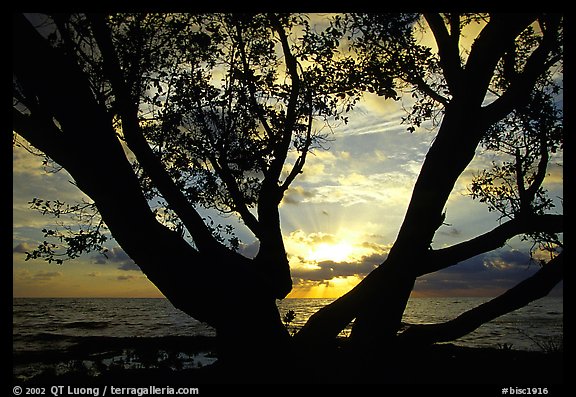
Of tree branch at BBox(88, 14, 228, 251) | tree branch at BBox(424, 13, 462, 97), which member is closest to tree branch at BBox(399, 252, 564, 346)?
tree branch at BBox(424, 13, 462, 97)

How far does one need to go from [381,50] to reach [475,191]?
4803mm

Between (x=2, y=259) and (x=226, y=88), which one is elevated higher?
(x=226, y=88)

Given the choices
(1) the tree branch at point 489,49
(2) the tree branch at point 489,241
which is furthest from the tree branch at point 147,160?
(1) the tree branch at point 489,49

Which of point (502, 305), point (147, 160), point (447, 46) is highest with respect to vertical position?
point (447, 46)

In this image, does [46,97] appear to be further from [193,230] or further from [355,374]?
[355,374]

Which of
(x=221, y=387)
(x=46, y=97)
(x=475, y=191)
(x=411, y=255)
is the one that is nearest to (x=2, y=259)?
(x=46, y=97)

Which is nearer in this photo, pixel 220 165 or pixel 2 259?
pixel 2 259

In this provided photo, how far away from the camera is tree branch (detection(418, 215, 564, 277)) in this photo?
7.36 meters

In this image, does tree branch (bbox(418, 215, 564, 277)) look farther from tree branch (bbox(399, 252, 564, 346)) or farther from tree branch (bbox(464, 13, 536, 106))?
tree branch (bbox(464, 13, 536, 106))

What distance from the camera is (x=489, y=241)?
742 cm

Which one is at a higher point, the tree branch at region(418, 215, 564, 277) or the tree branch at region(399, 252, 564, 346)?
the tree branch at region(418, 215, 564, 277)

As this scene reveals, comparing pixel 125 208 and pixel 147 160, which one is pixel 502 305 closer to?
pixel 125 208

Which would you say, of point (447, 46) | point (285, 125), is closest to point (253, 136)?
point (285, 125)

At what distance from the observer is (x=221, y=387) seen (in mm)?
6172
